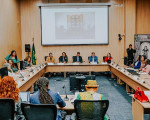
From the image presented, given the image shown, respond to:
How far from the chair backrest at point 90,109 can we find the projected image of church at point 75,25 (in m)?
7.72

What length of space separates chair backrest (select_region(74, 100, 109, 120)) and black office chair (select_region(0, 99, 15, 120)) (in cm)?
79

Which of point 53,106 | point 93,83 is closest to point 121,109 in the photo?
point 93,83

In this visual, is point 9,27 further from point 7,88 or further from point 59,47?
point 7,88

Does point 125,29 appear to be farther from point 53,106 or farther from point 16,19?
point 53,106

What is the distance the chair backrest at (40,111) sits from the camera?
2.05 meters

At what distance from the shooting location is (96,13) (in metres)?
9.65

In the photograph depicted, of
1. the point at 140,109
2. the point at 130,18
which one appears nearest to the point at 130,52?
the point at 130,18

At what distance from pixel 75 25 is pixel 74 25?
0.05m

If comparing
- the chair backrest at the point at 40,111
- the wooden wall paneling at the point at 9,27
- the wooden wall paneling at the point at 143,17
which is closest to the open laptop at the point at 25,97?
the chair backrest at the point at 40,111

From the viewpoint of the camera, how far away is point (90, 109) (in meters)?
2.23

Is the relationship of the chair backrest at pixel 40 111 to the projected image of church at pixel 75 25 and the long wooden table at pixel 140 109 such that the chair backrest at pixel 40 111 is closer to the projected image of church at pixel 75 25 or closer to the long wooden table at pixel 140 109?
the long wooden table at pixel 140 109

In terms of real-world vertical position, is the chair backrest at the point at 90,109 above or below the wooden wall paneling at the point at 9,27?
below

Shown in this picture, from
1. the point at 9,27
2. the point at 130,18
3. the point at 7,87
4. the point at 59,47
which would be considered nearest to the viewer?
the point at 7,87

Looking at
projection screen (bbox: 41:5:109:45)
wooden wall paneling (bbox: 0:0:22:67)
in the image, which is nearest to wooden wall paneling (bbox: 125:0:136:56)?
projection screen (bbox: 41:5:109:45)
